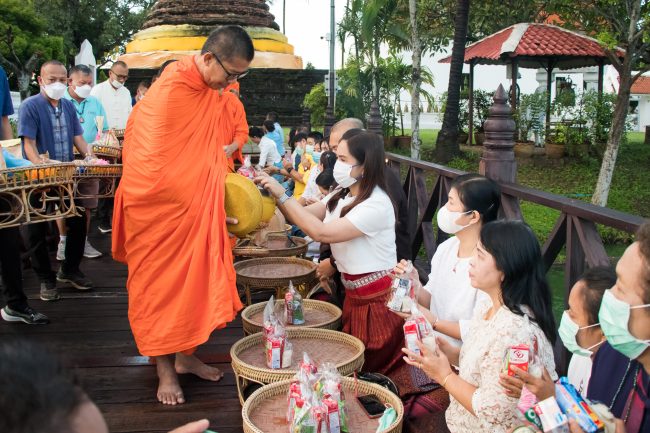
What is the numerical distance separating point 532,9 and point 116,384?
58.3 ft

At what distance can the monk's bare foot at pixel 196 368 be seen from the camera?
3.48 m

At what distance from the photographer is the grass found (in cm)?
1266

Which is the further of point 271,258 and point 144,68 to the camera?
point 144,68

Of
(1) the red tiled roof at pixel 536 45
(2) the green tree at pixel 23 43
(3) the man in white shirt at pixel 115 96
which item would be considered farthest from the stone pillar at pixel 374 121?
(2) the green tree at pixel 23 43

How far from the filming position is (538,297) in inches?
84.1

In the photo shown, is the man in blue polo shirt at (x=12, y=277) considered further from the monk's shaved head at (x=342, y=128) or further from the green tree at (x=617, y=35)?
the green tree at (x=617, y=35)

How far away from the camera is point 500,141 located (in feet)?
11.9

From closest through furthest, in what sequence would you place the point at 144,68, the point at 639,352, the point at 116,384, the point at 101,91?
1. the point at 639,352
2. the point at 116,384
3. the point at 101,91
4. the point at 144,68

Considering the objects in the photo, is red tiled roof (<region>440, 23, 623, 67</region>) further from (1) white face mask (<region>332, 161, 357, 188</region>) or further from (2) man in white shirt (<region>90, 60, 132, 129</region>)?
(1) white face mask (<region>332, 161, 357, 188</region>)

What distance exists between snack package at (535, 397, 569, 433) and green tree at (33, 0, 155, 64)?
1081 inches

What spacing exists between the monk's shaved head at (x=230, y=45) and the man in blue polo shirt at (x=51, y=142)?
1870mm

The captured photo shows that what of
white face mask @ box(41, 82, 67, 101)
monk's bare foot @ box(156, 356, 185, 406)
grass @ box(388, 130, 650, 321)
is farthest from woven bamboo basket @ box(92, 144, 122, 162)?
grass @ box(388, 130, 650, 321)

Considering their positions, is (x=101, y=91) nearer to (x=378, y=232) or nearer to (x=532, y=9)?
(x=378, y=232)

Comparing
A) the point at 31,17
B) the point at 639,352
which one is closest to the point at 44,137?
the point at 639,352
